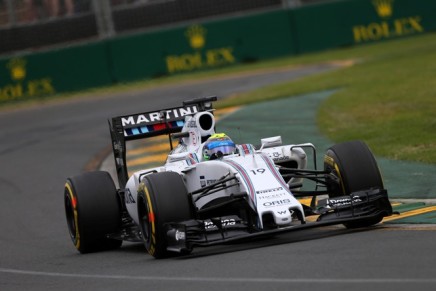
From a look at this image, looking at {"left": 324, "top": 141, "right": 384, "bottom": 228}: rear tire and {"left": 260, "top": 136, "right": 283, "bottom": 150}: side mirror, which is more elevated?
{"left": 260, "top": 136, "right": 283, "bottom": 150}: side mirror

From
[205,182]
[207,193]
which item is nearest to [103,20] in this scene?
[205,182]

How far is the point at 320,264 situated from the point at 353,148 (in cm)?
250

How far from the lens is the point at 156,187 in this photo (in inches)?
414

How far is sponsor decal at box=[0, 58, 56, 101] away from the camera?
3519 cm

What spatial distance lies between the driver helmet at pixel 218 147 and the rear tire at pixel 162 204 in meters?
0.92

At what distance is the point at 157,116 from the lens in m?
13.0

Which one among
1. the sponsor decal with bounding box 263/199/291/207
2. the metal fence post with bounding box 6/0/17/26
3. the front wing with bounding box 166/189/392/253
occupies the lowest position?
the front wing with bounding box 166/189/392/253

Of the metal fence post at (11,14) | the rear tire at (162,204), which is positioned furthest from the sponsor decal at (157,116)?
the metal fence post at (11,14)

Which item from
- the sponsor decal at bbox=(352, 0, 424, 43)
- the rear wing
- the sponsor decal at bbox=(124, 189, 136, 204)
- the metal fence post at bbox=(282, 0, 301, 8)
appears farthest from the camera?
the metal fence post at bbox=(282, 0, 301, 8)

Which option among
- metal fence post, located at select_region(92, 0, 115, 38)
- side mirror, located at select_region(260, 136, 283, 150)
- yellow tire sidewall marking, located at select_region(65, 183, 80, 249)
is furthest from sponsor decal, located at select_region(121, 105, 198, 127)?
metal fence post, located at select_region(92, 0, 115, 38)

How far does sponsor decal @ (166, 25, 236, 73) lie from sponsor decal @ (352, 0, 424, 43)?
454 centimetres

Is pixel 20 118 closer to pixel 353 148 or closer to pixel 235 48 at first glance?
pixel 235 48

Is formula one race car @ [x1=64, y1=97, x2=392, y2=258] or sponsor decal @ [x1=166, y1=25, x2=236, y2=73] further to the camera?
sponsor decal @ [x1=166, y1=25, x2=236, y2=73]

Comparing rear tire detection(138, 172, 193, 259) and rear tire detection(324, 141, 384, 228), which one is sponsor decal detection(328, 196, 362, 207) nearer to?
rear tire detection(324, 141, 384, 228)
